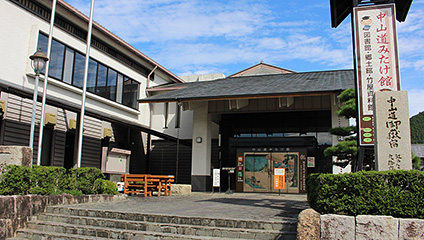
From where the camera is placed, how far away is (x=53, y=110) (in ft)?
51.3

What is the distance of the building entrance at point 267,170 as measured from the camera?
18188 millimetres

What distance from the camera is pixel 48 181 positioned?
32.3 ft

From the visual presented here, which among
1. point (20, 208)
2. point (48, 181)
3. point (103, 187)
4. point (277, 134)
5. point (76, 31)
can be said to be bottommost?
point (20, 208)

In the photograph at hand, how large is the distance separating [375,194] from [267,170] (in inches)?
496

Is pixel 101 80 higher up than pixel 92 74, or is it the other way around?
pixel 92 74

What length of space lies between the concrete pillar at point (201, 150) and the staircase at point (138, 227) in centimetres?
1013

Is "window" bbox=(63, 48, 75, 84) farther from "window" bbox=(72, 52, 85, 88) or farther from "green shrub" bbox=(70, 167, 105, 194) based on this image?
"green shrub" bbox=(70, 167, 105, 194)

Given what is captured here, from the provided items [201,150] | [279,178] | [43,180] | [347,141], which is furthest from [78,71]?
[347,141]

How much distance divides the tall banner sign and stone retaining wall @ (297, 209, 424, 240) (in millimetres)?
2803

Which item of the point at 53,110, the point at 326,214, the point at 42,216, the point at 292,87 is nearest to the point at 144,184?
the point at 53,110

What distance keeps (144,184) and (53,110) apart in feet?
16.4

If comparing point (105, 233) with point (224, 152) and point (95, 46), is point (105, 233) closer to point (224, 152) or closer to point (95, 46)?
point (95, 46)

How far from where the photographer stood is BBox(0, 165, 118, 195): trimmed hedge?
8.96 meters

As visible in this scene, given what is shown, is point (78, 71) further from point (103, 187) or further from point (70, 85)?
point (103, 187)
